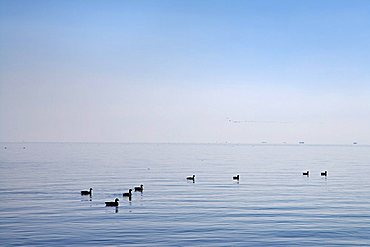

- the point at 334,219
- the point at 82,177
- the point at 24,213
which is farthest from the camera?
the point at 82,177

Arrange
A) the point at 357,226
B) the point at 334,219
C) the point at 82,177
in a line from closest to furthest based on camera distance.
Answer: the point at 357,226
the point at 334,219
the point at 82,177

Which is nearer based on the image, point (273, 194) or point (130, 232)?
point (130, 232)

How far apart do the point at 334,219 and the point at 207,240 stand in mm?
12463

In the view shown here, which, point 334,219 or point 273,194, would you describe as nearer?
point 334,219

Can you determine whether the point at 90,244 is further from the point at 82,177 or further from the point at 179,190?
the point at 82,177

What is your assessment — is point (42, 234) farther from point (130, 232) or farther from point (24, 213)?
point (24, 213)

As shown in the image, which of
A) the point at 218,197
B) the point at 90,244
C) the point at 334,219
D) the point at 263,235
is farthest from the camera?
the point at 218,197

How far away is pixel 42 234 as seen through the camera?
31469 mm

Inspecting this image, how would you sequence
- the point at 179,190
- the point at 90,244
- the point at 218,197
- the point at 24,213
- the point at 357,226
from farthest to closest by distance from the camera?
the point at 179,190 < the point at 218,197 < the point at 24,213 < the point at 357,226 < the point at 90,244

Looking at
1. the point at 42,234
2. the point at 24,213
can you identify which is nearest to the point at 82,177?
the point at 24,213

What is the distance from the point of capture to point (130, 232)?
3238 centimetres

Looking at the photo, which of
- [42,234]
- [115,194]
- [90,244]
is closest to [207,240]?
[90,244]

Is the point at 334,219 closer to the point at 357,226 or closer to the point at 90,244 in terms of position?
the point at 357,226

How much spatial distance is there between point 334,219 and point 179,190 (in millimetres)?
25300
